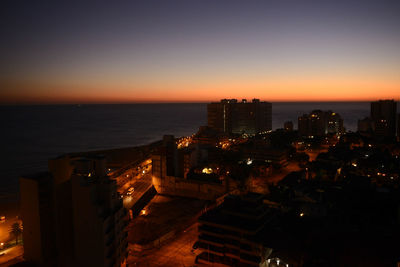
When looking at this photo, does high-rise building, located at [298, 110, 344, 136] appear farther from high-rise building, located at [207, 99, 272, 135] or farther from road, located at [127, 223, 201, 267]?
road, located at [127, 223, 201, 267]

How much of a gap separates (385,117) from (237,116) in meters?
26.7

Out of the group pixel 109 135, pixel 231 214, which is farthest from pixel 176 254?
pixel 109 135

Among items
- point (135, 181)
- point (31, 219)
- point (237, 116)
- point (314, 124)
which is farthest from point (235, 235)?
point (237, 116)

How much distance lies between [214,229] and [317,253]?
4344 mm

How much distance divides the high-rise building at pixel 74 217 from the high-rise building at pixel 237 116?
170 feet

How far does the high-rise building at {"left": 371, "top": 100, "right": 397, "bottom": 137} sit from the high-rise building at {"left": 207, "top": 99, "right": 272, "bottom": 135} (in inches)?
826

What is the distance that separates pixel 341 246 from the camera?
1281cm

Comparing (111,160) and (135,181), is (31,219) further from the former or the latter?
(111,160)

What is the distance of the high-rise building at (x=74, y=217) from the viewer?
1005cm

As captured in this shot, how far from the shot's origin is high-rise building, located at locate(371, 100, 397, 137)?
4872cm

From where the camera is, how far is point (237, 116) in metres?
63.4

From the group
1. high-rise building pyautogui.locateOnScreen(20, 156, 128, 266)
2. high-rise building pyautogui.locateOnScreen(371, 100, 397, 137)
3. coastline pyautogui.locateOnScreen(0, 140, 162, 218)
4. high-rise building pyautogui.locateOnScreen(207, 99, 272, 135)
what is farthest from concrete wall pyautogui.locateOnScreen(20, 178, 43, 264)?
high-rise building pyautogui.locateOnScreen(207, 99, 272, 135)

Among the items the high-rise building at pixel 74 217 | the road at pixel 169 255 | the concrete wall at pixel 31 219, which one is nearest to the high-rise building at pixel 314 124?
the road at pixel 169 255

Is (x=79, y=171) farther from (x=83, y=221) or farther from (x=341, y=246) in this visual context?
(x=341, y=246)
